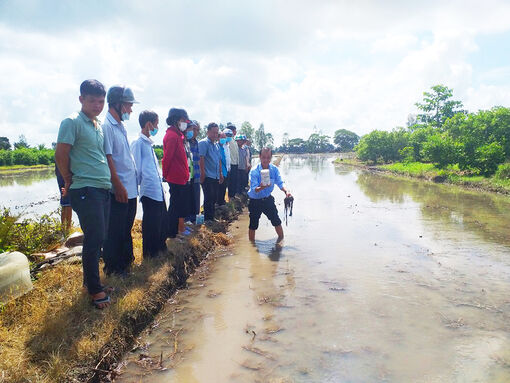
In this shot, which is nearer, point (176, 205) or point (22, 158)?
point (176, 205)

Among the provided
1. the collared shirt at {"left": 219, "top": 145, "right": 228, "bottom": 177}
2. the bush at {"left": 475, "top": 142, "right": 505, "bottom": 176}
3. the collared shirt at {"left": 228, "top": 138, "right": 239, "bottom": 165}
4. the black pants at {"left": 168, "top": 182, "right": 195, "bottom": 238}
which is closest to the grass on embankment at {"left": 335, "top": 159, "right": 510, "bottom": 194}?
the bush at {"left": 475, "top": 142, "right": 505, "bottom": 176}

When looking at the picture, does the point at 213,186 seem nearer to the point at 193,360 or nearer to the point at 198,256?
the point at 198,256

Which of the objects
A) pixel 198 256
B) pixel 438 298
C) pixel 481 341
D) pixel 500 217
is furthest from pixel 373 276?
pixel 500 217

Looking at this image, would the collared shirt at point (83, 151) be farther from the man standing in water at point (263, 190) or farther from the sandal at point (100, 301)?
the man standing in water at point (263, 190)

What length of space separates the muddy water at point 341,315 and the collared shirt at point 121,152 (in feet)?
5.15

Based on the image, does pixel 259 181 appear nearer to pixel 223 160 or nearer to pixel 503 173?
pixel 223 160

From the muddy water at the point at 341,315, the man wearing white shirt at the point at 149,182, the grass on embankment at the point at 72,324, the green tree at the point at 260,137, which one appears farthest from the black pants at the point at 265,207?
the green tree at the point at 260,137

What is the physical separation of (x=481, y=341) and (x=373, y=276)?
1.82 meters

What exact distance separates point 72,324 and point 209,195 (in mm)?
4354

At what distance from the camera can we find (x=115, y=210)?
3.87 m

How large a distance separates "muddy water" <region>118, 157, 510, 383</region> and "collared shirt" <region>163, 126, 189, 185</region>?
1.53m

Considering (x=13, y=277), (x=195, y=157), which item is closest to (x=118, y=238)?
(x=13, y=277)

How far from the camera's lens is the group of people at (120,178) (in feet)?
10.2

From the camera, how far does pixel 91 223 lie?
3.14m
